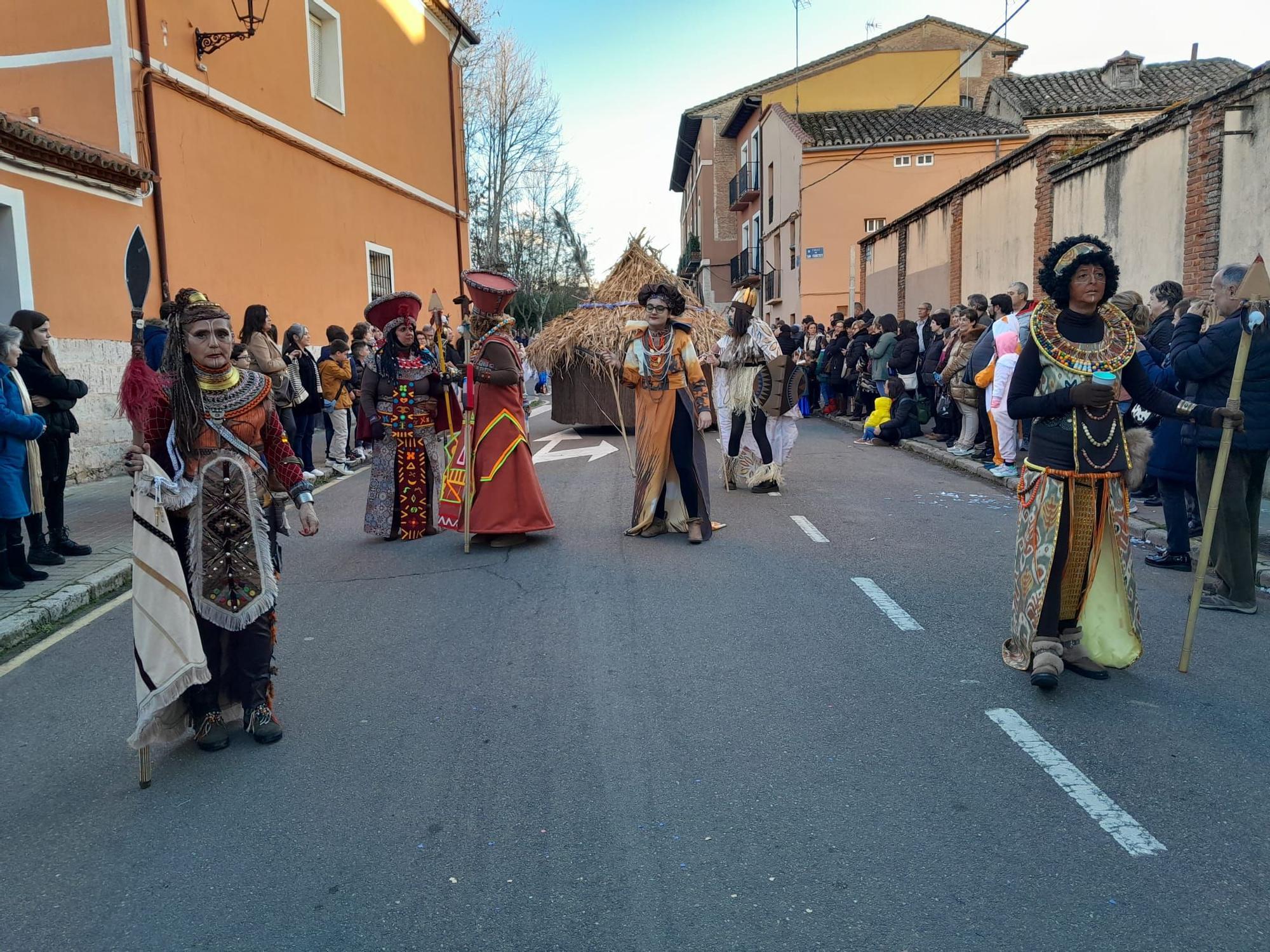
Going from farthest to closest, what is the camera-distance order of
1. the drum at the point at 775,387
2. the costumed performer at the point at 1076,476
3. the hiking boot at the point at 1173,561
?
1. the drum at the point at 775,387
2. the hiking boot at the point at 1173,561
3. the costumed performer at the point at 1076,476

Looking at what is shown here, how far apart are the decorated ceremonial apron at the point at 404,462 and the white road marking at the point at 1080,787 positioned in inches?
214

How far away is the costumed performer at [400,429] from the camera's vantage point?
841 centimetres

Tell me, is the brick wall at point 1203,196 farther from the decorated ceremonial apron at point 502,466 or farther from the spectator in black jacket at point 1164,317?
the decorated ceremonial apron at point 502,466

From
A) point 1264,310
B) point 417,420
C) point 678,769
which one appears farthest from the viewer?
point 417,420

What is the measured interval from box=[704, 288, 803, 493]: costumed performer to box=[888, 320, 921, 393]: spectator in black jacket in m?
4.66

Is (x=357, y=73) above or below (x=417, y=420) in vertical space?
above

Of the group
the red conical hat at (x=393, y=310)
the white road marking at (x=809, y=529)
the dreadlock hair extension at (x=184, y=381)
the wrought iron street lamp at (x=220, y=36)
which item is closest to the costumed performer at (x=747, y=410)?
the white road marking at (x=809, y=529)

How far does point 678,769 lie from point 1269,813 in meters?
2.00

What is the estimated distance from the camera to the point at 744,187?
141 feet

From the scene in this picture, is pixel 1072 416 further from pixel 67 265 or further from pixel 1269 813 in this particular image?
pixel 67 265

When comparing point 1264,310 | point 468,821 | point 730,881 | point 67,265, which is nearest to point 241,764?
point 468,821

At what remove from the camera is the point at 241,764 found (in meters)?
4.05

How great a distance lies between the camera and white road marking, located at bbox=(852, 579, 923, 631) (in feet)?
18.6

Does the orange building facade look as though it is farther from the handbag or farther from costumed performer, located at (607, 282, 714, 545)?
costumed performer, located at (607, 282, 714, 545)
